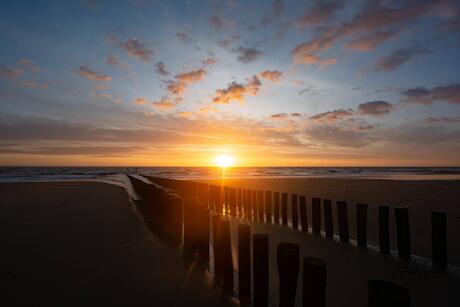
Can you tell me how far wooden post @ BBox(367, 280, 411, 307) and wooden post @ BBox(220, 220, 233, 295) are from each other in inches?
94.2

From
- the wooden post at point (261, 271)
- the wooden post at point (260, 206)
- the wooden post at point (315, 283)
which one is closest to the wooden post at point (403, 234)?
the wooden post at point (261, 271)

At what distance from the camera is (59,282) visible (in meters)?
4.60

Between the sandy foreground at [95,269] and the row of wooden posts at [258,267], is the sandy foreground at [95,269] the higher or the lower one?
the lower one

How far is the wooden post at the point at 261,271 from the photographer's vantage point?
3.35m

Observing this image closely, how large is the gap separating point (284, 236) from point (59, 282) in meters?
5.24

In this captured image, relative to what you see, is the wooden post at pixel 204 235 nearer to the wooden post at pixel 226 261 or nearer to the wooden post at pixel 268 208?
the wooden post at pixel 226 261

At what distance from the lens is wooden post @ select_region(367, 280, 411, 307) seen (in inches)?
75.8

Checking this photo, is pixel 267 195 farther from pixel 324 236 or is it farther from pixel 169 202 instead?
pixel 169 202

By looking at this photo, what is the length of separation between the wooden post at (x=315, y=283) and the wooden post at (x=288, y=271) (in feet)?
1.05

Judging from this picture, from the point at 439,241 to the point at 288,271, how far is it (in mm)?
3857

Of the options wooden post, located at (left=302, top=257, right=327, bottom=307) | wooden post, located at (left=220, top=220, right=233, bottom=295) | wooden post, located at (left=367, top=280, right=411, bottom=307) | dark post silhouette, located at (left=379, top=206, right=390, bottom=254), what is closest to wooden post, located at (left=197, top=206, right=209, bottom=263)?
wooden post, located at (left=220, top=220, right=233, bottom=295)

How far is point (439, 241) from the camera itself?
5160mm

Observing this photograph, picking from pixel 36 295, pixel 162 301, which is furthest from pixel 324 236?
pixel 36 295

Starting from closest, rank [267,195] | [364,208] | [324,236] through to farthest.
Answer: [364,208], [324,236], [267,195]
